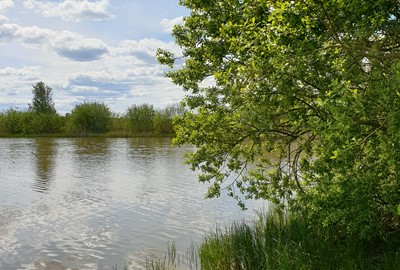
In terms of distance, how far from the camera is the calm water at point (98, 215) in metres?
10.7

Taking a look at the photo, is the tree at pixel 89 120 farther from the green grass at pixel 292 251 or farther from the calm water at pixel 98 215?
the green grass at pixel 292 251

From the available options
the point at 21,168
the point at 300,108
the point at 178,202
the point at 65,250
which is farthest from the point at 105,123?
the point at 300,108

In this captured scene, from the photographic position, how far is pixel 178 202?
17422 mm

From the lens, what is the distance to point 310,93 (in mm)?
6512

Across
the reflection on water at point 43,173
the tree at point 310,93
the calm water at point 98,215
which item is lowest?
the calm water at point 98,215

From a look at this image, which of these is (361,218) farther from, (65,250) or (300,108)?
(65,250)

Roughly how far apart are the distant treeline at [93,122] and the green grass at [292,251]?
66.4 metres

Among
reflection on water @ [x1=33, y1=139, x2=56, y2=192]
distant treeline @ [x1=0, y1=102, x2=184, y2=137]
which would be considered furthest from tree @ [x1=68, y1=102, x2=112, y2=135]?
reflection on water @ [x1=33, y1=139, x2=56, y2=192]

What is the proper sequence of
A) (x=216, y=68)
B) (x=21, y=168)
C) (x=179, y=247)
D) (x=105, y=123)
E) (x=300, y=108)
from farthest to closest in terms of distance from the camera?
(x=105, y=123) → (x=21, y=168) → (x=179, y=247) → (x=216, y=68) → (x=300, y=108)

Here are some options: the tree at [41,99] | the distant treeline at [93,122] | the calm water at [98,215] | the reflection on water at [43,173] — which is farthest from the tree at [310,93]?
the tree at [41,99]

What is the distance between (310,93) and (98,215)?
36.4 ft

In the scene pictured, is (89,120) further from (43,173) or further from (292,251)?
(292,251)

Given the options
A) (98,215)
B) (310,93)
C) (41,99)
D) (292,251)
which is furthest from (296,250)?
(41,99)

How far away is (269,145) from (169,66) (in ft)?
9.53
